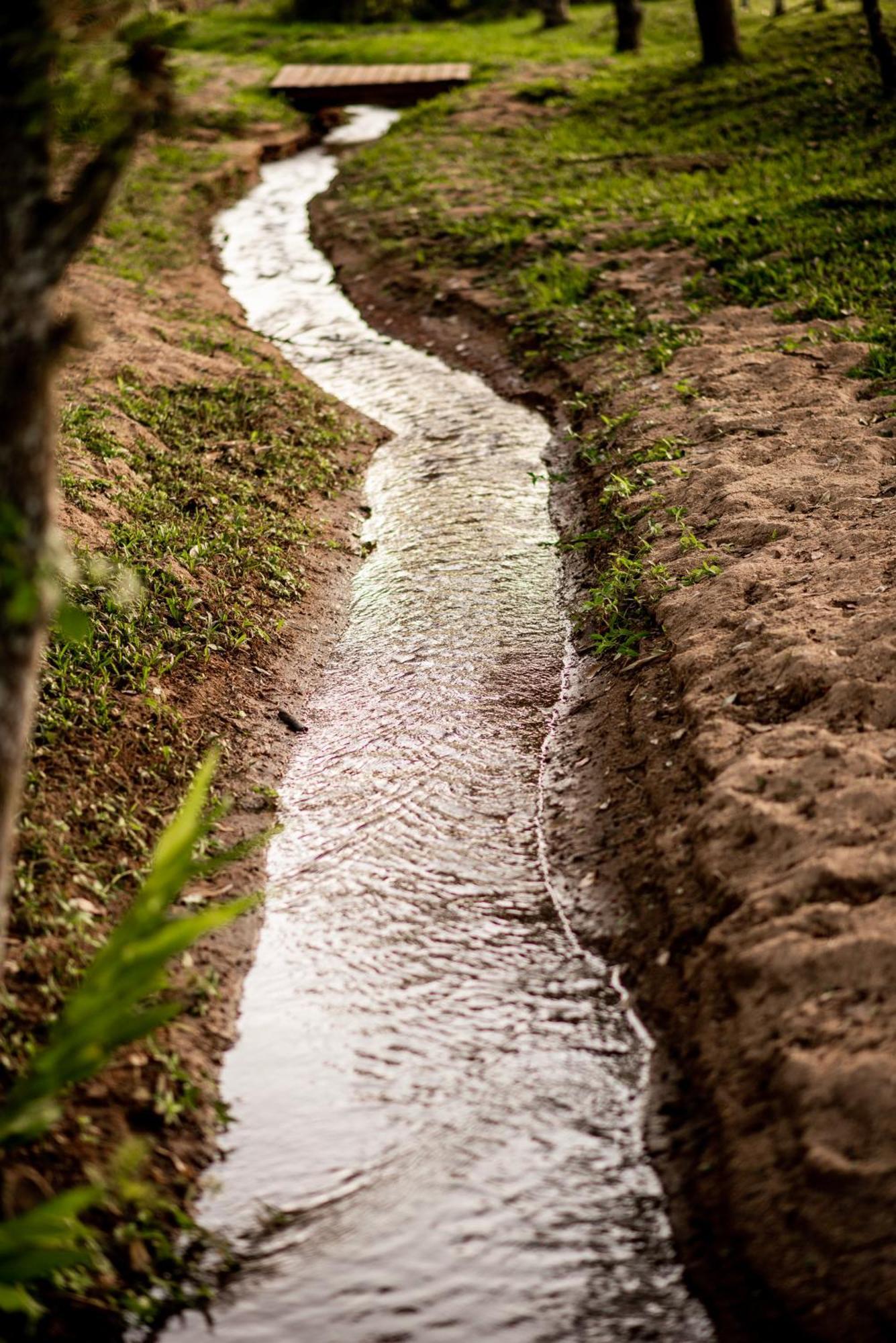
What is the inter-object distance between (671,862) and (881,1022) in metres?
1.19

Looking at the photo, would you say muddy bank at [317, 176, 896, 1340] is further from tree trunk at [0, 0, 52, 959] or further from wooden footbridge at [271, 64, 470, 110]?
wooden footbridge at [271, 64, 470, 110]

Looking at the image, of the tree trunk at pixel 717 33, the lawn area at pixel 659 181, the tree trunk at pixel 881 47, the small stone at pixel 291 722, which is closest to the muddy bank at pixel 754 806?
the small stone at pixel 291 722

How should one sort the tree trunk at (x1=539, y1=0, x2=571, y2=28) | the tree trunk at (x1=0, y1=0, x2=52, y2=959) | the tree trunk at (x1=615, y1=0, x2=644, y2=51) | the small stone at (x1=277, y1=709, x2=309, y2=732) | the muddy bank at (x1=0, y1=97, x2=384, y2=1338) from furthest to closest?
A: the tree trunk at (x1=539, y1=0, x2=571, y2=28) < the tree trunk at (x1=615, y1=0, x2=644, y2=51) < the small stone at (x1=277, y1=709, x2=309, y2=732) < the muddy bank at (x1=0, y1=97, x2=384, y2=1338) < the tree trunk at (x1=0, y1=0, x2=52, y2=959)

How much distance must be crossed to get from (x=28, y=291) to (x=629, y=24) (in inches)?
791

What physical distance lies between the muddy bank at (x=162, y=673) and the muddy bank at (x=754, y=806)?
1412mm

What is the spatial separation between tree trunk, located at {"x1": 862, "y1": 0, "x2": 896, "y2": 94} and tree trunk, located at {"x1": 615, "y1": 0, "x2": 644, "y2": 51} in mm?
7338

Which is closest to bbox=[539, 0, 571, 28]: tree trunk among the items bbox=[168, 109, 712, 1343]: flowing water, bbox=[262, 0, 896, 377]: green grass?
bbox=[262, 0, 896, 377]: green grass

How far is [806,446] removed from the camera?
686 cm

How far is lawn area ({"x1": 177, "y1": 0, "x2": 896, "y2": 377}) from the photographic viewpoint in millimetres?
9648

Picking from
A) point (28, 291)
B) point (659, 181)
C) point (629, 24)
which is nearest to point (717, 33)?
point (629, 24)

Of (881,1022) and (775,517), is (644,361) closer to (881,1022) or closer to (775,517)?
(775,517)

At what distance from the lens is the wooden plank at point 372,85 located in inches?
769

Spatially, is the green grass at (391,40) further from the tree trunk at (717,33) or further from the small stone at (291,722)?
the small stone at (291,722)

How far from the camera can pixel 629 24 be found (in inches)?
782
